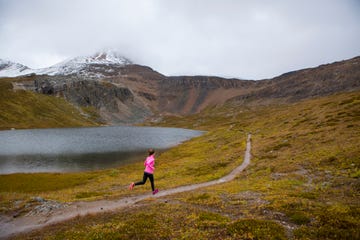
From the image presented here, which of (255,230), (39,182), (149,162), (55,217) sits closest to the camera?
(255,230)

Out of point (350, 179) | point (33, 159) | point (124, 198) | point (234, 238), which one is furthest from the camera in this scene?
point (33, 159)

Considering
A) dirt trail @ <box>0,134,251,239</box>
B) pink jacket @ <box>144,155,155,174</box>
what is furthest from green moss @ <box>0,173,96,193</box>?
pink jacket @ <box>144,155,155,174</box>

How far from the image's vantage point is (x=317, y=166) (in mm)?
34469

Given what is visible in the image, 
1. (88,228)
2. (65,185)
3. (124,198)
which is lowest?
(65,185)

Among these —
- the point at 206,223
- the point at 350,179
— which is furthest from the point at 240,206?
the point at 350,179

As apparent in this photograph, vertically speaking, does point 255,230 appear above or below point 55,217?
above

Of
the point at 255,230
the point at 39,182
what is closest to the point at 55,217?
the point at 255,230

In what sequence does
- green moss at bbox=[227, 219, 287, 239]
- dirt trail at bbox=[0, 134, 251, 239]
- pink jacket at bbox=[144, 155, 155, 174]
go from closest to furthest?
green moss at bbox=[227, 219, 287, 239]
dirt trail at bbox=[0, 134, 251, 239]
pink jacket at bbox=[144, 155, 155, 174]

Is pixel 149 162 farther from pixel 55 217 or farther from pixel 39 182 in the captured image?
pixel 39 182

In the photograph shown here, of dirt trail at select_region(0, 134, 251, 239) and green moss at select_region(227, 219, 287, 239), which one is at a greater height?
green moss at select_region(227, 219, 287, 239)

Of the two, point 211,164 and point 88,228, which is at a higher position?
point 88,228

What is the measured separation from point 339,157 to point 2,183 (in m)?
66.6

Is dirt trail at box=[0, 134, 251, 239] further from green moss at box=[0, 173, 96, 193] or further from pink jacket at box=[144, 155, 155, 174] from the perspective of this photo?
green moss at box=[0, 173, 96, 193]

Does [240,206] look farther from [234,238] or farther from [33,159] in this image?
[33,159]
